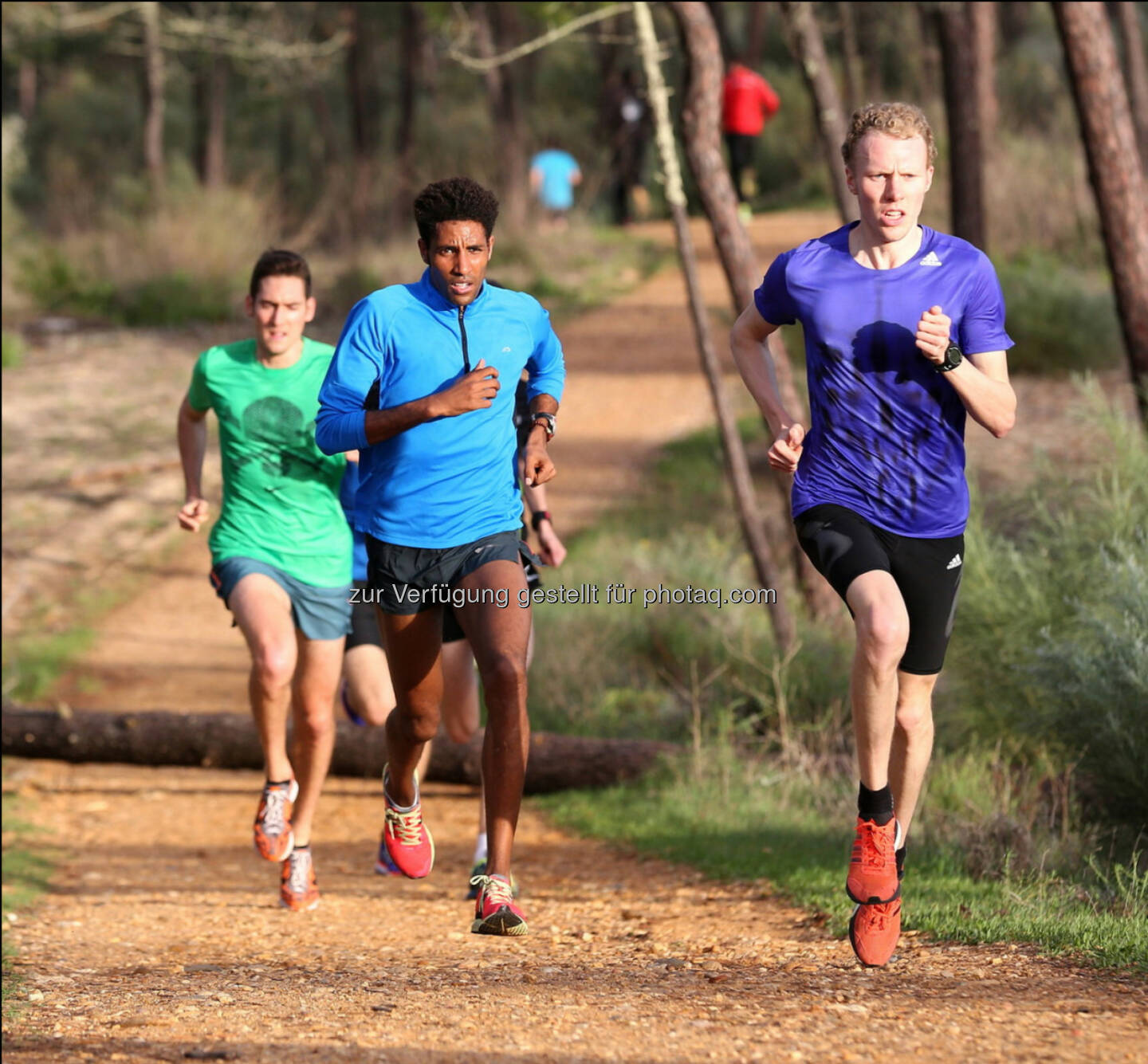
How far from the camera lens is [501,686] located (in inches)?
201

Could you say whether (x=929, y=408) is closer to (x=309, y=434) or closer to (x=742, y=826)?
(x=309, y=434)

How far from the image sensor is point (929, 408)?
472cm

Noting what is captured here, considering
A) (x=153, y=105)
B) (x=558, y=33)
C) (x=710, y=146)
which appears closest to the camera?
(x=710, y=146)

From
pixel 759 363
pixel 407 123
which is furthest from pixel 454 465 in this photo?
pixel 407 123

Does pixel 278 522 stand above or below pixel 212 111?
below

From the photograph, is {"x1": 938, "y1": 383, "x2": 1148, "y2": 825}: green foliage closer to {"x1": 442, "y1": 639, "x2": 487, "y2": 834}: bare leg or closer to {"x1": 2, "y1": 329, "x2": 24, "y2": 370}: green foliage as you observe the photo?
{"x1": 442, "y1": 639, "x2": 487, "y2": 834}: bare leg

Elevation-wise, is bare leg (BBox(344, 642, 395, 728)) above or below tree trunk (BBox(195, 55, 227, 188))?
below

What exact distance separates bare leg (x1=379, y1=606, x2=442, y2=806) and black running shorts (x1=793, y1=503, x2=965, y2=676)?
4.21 feet

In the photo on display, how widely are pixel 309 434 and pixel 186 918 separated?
2174 mm

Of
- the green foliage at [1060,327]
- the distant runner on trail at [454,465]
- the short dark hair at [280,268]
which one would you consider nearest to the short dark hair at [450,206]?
the distant runner on trail at [454,465]

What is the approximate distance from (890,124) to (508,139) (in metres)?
21.3

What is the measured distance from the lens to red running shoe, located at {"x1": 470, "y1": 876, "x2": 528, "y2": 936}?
16.4 feet

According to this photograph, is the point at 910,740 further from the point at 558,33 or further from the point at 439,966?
the point at 558,33

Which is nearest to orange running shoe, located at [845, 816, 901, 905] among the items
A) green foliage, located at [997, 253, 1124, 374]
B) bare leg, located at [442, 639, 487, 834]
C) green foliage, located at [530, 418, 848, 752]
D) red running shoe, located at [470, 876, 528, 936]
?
red running shoe, located at [470, 876, 528, 936]
